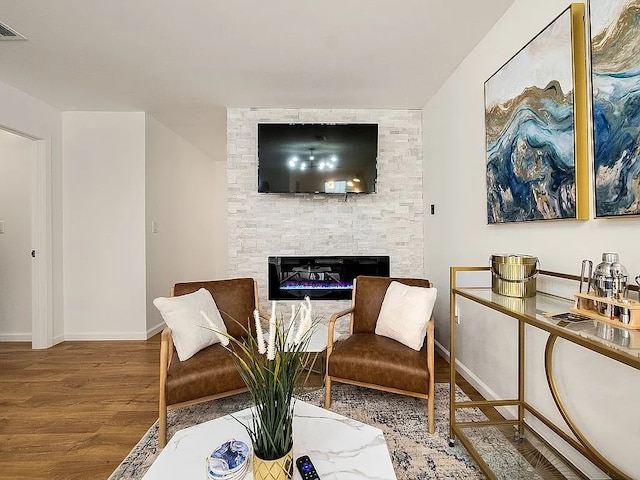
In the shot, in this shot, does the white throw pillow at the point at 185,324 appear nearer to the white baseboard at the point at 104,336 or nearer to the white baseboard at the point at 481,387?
the white baseboard at the point at 481,387

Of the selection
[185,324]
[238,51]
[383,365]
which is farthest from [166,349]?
[238,51]

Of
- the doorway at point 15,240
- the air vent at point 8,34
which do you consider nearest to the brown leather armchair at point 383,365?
the air vent at point 8,34

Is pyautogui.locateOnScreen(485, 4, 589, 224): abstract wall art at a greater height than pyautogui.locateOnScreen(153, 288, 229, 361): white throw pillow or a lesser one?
greater

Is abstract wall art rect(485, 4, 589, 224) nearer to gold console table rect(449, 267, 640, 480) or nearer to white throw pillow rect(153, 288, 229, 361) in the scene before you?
gold console table rect(449, 267, 640, 480)

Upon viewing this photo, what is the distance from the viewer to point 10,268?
12.5 feet

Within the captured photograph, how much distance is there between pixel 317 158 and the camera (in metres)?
3.52

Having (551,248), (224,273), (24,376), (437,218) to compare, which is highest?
(437,218)

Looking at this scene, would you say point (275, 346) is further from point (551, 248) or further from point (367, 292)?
point (367, 292)

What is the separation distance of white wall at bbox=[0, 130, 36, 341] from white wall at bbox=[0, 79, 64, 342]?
1.25ft

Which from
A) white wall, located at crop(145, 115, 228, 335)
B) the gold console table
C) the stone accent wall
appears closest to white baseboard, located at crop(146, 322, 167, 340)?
white wall, located at crop(145, 115, 228, 335)

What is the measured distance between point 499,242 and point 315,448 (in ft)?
5.67

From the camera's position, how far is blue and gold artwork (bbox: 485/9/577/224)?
1.56 meters

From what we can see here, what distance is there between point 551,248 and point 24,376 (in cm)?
409

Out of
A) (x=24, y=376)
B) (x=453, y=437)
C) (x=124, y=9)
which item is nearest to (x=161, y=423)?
(x=453, y=437)
